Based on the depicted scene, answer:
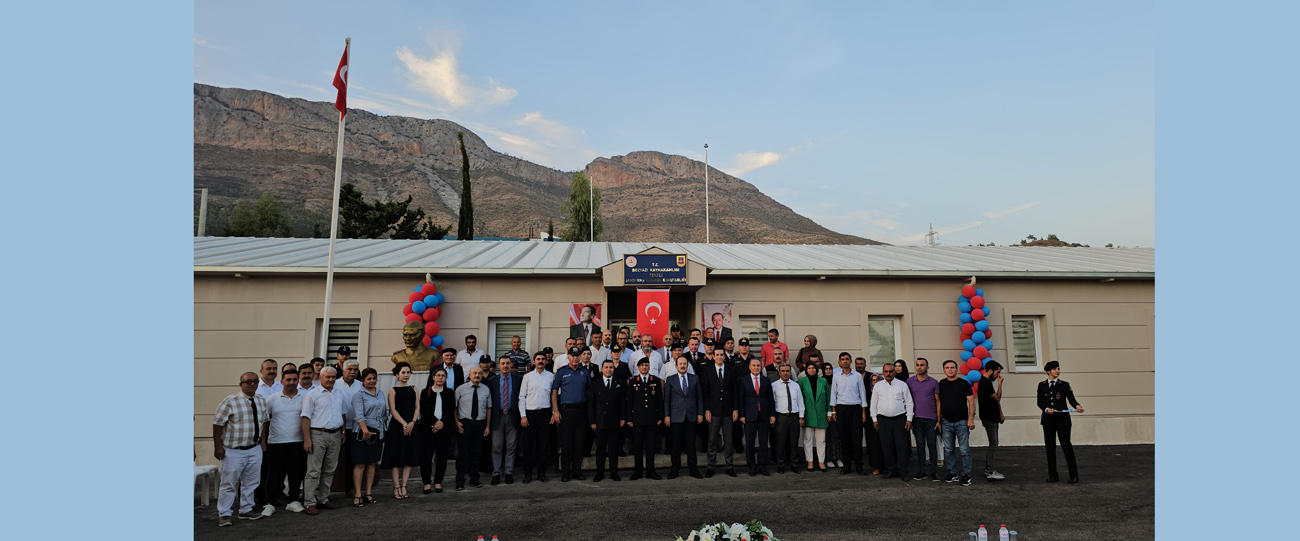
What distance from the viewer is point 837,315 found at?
10164mm

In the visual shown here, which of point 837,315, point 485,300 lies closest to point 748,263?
point 837,315

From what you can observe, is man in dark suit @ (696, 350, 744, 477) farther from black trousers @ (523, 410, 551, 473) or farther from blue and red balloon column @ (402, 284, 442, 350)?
blue and red balloon column @ (402, 284, 442, 350)

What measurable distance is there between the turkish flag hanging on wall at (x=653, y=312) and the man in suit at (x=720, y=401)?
168 cm

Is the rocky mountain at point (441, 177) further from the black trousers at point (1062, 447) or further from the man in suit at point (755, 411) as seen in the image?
the black trousers at point (1062, 447)

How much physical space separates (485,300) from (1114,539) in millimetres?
7967

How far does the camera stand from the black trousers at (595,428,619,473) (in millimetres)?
7305

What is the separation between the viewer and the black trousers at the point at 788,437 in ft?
25.5

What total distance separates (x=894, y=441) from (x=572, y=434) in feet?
12.9

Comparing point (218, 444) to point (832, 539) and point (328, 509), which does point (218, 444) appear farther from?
point (832, 539)

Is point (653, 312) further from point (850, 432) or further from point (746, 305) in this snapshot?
point (850, 432)

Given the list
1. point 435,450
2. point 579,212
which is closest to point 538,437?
point 435,450

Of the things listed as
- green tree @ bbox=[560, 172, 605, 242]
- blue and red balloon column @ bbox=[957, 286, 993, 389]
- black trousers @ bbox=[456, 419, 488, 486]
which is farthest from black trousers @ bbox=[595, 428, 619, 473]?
green tree @ bbox=[560, 172, 605, 242]

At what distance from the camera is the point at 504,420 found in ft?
24.0

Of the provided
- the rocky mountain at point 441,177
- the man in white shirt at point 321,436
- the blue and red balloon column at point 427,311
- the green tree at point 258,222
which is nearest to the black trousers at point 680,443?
the man in white shirt at point 321,436
